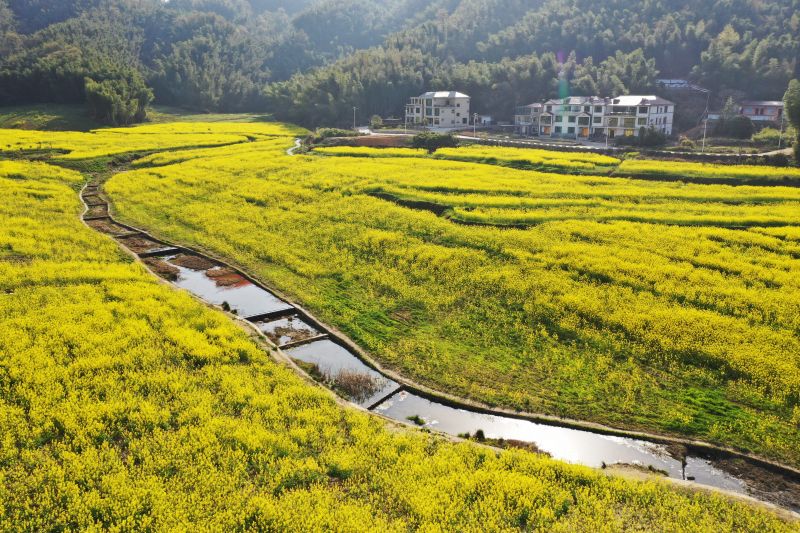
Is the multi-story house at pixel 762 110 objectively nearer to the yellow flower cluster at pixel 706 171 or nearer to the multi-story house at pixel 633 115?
the multi-story house at pixel 633 115

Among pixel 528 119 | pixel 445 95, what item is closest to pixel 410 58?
pixel 445 95

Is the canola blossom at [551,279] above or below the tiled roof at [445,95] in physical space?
below

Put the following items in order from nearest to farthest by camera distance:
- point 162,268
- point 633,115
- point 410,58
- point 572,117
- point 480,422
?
point 480,422 < point 162,268 < point 633,115 < point 572,117 < point 410,58

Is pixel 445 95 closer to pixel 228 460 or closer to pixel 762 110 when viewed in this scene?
pixel 762 110

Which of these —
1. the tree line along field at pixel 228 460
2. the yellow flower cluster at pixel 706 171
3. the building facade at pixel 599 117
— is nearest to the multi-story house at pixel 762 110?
the building facade at pixel 599 117

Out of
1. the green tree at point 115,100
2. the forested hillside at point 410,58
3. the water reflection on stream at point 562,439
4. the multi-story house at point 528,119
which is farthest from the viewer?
the forested hillside at point 410,58

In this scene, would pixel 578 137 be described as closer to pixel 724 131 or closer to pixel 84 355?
pixel 724 131
